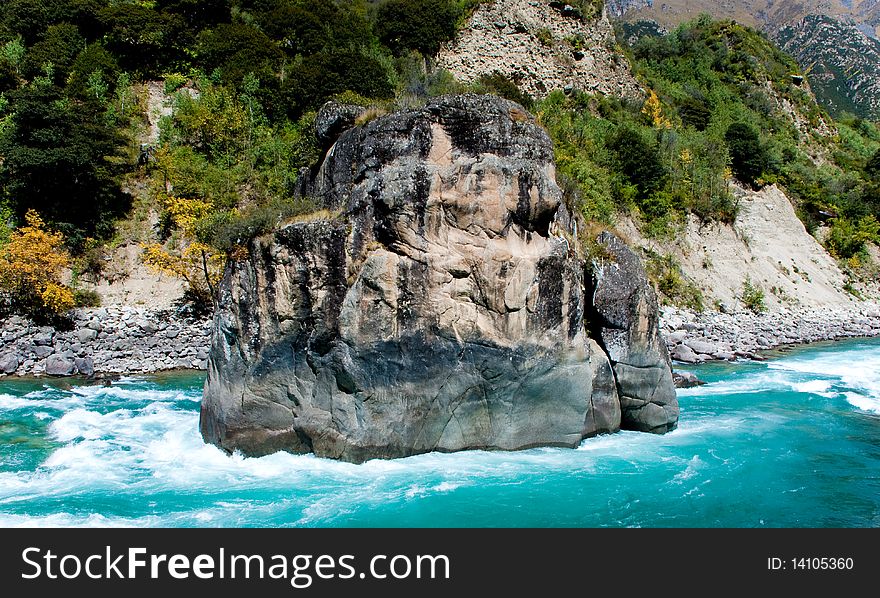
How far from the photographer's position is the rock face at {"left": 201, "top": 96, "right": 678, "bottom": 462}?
13.9 metres

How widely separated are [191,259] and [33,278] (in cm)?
671

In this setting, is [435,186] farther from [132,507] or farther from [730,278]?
[730,278]

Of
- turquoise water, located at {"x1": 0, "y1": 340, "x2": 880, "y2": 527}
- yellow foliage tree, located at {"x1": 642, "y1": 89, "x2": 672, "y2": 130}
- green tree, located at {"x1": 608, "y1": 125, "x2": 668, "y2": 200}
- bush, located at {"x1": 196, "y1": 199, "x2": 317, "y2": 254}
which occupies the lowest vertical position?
turquoise water, located at {"x1": 0, "y1": 340, "x2": 880, "y2": 527}

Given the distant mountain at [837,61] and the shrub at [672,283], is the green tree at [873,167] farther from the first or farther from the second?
the distant mountain at [837,61]

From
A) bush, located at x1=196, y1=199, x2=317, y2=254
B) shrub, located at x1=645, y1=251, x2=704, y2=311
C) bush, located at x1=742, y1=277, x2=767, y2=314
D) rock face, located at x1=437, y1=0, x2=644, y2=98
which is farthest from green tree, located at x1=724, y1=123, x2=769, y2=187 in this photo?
bush, located at x1=196, y1=199, x2=317, y2=254

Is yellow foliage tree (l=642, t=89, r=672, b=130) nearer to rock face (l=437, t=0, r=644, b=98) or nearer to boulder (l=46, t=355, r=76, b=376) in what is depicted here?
rock face (l=437, t=0, r=644, b=98)

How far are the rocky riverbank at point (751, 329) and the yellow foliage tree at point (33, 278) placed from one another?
28.0 metres

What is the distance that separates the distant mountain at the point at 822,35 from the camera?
10925 centimetres

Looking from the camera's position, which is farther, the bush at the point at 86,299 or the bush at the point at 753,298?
the bush at the point at 753,298

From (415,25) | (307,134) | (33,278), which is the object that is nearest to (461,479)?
(307,134)

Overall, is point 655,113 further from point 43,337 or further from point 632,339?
point 43,337

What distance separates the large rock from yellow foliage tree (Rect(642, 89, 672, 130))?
126 feet

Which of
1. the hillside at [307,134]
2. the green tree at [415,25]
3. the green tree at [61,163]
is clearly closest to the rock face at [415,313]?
the hillside at [307,134]

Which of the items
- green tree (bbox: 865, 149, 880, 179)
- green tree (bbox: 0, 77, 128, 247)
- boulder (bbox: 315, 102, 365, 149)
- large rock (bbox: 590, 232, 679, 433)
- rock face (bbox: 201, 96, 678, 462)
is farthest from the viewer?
green tree (bbox: 865, 149, 880, 179)
